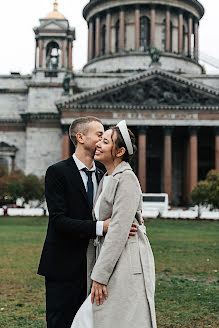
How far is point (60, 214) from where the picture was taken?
14.7ft

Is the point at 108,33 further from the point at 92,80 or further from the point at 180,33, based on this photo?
the point at 92,80

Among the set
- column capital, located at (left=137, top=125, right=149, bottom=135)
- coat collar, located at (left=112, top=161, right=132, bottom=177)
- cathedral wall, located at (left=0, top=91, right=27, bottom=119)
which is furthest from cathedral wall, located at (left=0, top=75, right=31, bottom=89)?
coat collar, located at (left=112, top=161, right=132, bottom=177)

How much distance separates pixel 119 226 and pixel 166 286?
611cm

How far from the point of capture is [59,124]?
52.2 metres

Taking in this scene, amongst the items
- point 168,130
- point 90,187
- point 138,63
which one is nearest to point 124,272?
point 90,187

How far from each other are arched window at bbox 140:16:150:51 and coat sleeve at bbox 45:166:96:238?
191 ft

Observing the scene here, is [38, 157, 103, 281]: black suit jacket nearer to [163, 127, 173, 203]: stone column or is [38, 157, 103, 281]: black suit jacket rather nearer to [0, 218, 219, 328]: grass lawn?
[0, 218, 219, 328]: grass lawn

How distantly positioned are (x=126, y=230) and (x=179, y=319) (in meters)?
3.85

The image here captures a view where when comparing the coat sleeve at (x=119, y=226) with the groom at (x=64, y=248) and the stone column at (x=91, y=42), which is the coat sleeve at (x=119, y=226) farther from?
the stone column at (x=91, y=42)

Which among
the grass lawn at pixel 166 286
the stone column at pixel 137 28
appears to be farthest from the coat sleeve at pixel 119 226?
the stone column at pixel 137 28

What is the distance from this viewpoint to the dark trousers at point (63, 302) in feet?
14.9

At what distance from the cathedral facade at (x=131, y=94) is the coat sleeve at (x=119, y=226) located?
43.6 meters

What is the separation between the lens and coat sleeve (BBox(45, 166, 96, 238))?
432 centimetres

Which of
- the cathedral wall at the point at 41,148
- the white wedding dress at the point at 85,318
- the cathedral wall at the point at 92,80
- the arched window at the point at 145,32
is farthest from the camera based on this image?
the arched window at the point at 145,32
